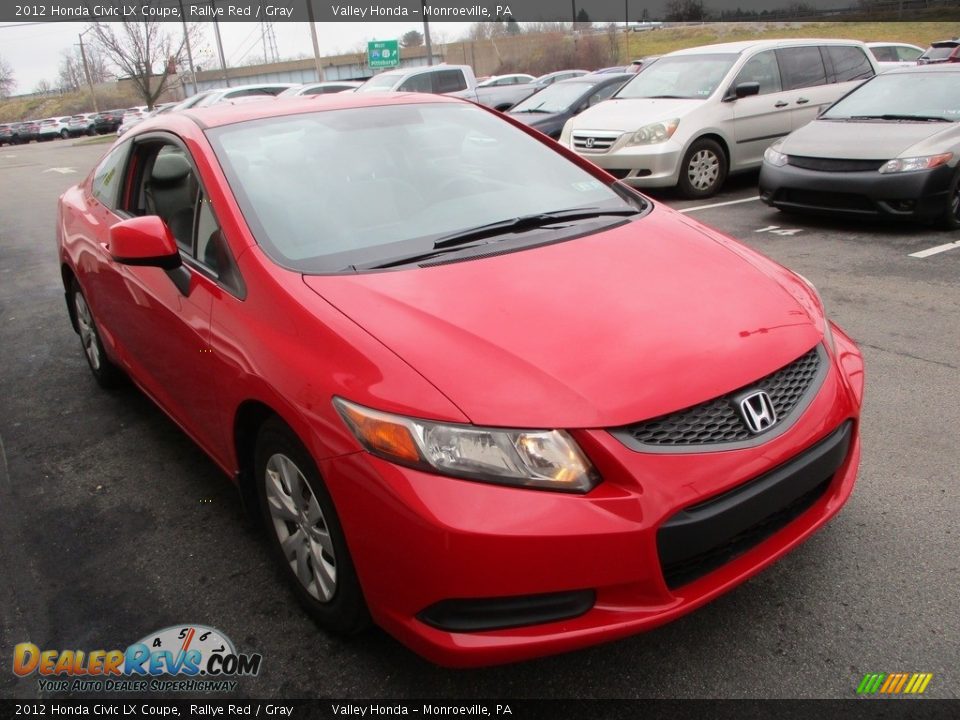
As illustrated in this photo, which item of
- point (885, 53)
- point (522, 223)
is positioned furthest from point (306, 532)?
point (885, 53)

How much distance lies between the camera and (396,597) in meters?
2.00

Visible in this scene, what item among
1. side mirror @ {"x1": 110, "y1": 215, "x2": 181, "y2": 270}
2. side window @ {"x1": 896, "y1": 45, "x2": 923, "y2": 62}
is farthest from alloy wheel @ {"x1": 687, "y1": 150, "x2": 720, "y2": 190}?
side window @ {"x1": 896, "y1": 45, "x2": 923, "y2": 62}

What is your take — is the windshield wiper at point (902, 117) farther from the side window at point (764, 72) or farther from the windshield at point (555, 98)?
the windshield at point (555, 98)

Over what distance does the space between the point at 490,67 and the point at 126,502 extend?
6038 cm

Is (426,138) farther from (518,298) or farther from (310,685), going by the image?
(310,685)

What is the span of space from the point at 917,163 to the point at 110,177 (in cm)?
610

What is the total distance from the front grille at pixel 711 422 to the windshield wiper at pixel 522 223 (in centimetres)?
107

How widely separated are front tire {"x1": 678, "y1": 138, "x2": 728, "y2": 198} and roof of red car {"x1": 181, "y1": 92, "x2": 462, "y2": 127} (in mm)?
6061

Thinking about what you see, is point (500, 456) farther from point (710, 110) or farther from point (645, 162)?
point (710, 110)

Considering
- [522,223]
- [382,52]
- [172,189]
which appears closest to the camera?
[522,223]

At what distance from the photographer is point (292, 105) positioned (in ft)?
11.1

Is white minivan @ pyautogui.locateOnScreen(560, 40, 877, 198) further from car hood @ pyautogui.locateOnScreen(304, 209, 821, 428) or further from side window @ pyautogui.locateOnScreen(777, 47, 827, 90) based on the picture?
car hood @ pyautogui.locateOnScreen(304, 209, 821, 428)

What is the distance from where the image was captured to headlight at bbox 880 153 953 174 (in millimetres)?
6645

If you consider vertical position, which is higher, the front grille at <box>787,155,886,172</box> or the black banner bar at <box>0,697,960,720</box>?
the front grille at <box>787,155,886,172</box>
